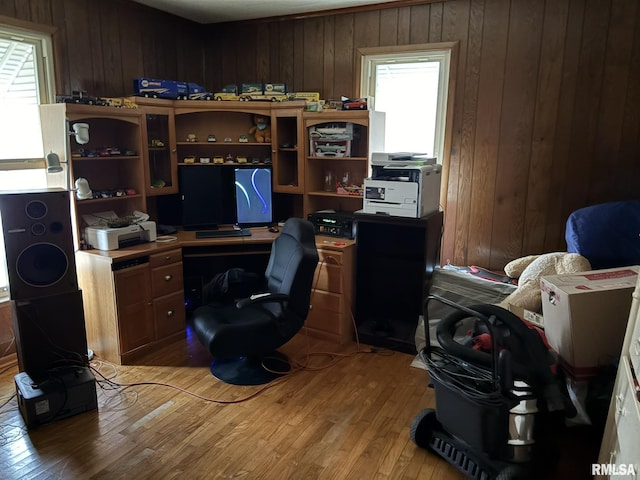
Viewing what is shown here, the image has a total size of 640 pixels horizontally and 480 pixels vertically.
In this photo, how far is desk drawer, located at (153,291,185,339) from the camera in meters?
3.23

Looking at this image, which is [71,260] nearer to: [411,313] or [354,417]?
[354,417]

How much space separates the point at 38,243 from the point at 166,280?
2.93 feet

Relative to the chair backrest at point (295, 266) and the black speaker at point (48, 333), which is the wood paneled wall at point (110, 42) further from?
the chair backrest at point (295, 266)

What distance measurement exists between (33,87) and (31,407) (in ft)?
6.55

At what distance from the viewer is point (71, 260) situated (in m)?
2.66

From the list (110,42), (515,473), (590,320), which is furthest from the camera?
(110,42)

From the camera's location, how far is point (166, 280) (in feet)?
10.7

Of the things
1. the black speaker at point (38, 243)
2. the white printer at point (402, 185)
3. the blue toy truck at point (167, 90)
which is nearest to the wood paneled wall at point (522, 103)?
the white printer at point (402, 185)

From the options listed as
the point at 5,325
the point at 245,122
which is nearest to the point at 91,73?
the point at 245,122

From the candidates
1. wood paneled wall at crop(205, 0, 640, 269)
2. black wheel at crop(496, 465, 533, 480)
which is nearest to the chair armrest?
black wheel at crop(496, 465, 533, 480)

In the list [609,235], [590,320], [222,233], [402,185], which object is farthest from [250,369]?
[609,235]

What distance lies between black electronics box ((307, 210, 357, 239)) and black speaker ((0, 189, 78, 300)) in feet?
5.46

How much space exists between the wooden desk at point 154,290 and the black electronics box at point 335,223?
86 mm

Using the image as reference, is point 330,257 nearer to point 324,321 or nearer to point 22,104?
point 324,321
